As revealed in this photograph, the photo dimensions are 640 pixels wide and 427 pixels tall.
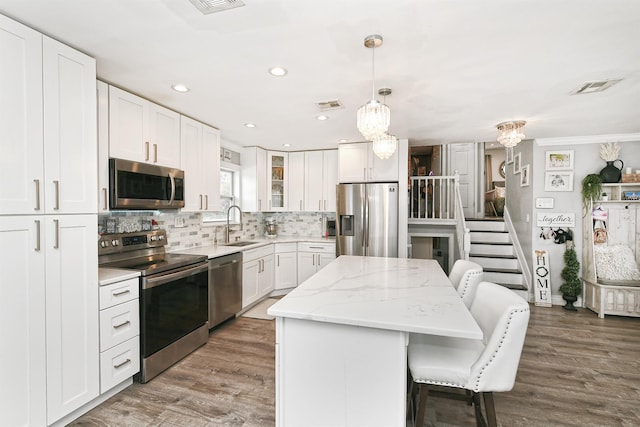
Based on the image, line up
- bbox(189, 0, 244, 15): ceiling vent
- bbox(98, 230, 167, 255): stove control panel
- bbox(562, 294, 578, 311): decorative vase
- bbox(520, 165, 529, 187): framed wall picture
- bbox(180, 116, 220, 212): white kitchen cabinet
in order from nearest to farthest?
bbox(189, 0, 244, 15): ceiling vent < bbox(98, 230, 167, 255): stove control panel < bbox(180, 116, 220, 212): white kitchen cabinet < bbox(562, 294, 578, 311): decorative vase < bbox(520, 165, 529, 187): framed wall picture

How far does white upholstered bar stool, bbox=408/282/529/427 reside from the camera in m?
1.45

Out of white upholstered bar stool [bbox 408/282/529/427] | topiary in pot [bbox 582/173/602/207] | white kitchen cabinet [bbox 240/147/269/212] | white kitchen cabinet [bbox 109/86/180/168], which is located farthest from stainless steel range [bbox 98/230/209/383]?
topiary in pot [bbox 582/173/602/207]

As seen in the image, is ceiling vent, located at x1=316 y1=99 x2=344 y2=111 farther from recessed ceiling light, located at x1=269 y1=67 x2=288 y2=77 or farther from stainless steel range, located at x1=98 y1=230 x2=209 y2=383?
stainless steel range, located at x1=98 y1=230 x2=209 y2=383

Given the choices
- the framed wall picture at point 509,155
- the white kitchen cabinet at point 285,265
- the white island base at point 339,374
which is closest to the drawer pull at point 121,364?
the white island base at point 339,374

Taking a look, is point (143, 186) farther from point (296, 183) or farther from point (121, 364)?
point (296, 183)

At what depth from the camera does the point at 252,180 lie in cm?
486

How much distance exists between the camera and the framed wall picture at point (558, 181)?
4.36 meters

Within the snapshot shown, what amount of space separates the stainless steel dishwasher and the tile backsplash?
574 mm

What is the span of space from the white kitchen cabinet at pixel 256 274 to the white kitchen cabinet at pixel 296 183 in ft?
2.96

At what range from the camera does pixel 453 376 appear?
5.00 ft

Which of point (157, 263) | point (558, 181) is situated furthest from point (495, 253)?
point (157, 263)

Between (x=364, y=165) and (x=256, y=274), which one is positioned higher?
(x=364, y=165)

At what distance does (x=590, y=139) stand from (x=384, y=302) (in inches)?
177

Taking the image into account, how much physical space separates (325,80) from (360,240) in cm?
262
